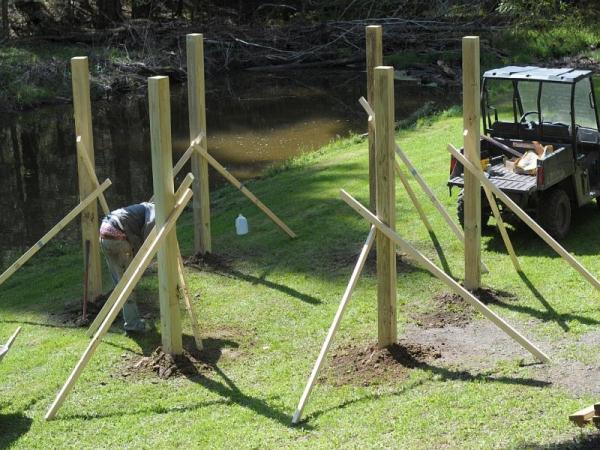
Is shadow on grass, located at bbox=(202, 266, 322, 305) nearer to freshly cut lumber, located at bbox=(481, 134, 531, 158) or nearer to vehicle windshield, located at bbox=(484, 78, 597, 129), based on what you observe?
freshly cut lumber, located at bbox=(481, 134, 531, 158)

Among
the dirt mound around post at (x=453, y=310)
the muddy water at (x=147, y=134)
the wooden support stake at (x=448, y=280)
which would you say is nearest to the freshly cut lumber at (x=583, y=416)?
the wooden support stake at (x=448, y=280)

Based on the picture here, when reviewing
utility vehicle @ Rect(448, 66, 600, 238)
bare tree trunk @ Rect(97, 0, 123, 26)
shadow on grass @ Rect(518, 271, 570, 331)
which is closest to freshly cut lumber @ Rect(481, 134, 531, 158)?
utility vehicle @ Rect(448, 66, 600, 238)

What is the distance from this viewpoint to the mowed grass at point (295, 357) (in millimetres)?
8336

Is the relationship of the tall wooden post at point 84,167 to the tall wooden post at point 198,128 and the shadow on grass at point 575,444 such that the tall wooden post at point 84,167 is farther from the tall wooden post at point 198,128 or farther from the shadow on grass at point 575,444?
the shadow on grass at point 575,444

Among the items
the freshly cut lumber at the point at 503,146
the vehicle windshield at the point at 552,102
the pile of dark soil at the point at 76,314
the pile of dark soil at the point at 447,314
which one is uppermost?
the vehicle windshield at the point at 552,102

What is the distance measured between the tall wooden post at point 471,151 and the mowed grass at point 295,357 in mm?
510

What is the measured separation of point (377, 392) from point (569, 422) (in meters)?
1.72

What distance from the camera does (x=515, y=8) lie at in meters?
32.5

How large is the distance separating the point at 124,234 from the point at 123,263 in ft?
1.28

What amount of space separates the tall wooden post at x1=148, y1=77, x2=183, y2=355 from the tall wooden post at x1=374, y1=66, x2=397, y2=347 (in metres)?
1.92

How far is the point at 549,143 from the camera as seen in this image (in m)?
13.3

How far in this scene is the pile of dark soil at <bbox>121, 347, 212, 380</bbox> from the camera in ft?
32.1

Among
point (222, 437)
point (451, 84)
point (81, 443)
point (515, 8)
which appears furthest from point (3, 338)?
point (515, 8)

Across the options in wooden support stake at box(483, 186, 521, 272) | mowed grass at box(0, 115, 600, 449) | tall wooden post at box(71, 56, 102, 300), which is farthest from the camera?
tall wooden post at box(71, 56, 102, 300)
